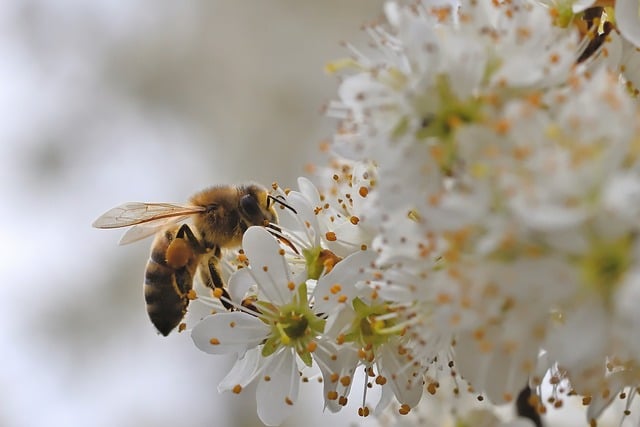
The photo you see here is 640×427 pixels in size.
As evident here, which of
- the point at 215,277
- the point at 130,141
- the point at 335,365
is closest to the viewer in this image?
the point at 335,365

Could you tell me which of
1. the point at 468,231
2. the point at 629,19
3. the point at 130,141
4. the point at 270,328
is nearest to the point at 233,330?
the point at 270,328

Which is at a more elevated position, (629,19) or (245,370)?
(629,19)

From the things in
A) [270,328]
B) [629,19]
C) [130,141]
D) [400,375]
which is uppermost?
[130,141]

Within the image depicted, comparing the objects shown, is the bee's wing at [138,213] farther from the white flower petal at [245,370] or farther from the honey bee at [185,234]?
the white flower petal at [245,370]

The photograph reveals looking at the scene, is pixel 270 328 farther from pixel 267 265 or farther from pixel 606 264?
pixel 606 264

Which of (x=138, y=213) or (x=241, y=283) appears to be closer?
(x=241, y=283)

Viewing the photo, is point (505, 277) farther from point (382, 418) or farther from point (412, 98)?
point (382, 418)

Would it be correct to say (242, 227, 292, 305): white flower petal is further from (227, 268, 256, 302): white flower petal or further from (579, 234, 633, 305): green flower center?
(579, 234, 633, 305): green flower center

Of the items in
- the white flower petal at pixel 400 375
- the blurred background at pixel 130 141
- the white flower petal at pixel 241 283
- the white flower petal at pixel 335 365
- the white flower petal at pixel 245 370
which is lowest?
the white flower petal at pixel 400 375

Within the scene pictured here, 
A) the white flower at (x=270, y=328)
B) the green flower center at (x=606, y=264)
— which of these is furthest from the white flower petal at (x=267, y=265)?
the green flower center at (x=606, y=264)
